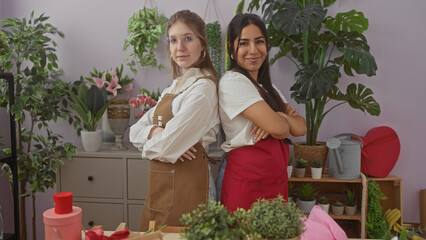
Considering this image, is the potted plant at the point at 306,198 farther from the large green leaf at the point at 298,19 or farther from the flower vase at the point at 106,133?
the flower vase at the point at 106,133

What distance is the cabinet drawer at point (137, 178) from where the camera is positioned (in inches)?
101

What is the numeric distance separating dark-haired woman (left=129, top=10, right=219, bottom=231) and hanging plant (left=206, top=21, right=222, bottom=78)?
1097 millimetres

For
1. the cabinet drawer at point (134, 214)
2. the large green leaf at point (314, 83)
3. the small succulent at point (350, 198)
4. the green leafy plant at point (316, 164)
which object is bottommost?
the cabinet drawer at point (134, 214)

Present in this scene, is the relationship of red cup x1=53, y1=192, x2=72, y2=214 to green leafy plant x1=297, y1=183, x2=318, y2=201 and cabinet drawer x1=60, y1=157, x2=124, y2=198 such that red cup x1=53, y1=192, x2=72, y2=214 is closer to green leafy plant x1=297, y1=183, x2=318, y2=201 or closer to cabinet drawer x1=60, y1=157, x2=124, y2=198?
cabinet drawer x1=60, y1=157, x2=124, y2=198

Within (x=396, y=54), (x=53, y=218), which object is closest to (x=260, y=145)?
(x=53, y=218)

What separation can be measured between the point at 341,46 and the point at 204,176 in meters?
1.61

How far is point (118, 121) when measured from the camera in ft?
8.92

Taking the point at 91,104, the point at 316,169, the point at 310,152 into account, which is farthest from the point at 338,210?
the point at 91,104

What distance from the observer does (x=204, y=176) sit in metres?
1.59

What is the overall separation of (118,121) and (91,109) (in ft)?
0.71

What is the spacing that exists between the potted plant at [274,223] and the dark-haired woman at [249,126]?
724 mm

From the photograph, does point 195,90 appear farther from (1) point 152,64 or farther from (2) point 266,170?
(1) point 152,64

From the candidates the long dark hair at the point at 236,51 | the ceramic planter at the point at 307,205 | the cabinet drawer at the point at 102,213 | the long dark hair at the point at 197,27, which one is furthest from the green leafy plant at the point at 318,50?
the cabinet drawer at the point at 102,213

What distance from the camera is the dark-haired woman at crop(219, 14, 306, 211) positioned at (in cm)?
153
